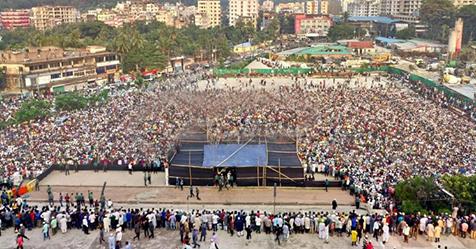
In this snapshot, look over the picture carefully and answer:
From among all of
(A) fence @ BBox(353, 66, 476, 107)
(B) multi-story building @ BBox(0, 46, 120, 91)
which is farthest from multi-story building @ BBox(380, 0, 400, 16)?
(B) multi-story building @ BBox(0, 46, 120, 91)

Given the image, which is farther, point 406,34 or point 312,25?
point 312,25

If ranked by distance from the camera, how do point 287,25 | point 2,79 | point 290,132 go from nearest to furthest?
point 290,132, point 2,79, point 287,25

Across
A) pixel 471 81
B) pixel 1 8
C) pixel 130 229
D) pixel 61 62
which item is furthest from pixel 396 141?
pixel 1 8

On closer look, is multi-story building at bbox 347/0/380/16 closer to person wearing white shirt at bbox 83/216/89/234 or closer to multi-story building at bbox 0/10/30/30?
multi-story building at bbox 0/10/30/30

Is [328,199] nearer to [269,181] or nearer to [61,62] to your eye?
[269,181]

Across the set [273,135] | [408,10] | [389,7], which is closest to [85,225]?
[273,135]

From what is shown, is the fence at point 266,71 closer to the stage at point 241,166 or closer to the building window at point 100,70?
the building window at point 100,70

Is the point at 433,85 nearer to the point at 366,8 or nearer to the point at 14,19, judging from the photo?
the point at 14,19
